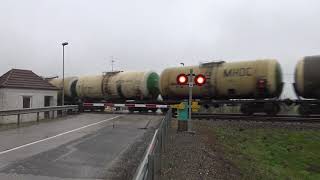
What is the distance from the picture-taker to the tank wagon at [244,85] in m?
25.1

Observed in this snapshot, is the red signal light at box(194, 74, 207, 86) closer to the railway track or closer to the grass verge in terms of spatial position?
the grass verge

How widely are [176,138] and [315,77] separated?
10441 mm

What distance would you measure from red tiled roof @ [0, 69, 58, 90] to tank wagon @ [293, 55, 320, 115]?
19.5 metres

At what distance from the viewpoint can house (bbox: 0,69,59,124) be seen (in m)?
31.4

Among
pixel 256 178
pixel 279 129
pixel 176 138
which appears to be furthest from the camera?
pixel 279 129

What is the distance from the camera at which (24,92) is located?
33.1 metres

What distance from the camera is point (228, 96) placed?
27031 millimetres

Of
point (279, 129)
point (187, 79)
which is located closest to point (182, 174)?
point (187, 79)

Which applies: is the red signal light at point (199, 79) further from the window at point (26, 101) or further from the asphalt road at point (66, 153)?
the window at point (26, 101)

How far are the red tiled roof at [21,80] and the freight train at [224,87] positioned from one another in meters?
3.95

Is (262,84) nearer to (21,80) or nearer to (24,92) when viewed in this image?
(24,92)

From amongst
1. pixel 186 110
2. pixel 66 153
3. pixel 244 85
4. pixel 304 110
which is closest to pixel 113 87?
pixel 244 85

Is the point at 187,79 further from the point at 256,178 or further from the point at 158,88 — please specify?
the point at 158,88

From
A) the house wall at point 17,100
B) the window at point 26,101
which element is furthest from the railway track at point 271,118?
the window at point 26,101
